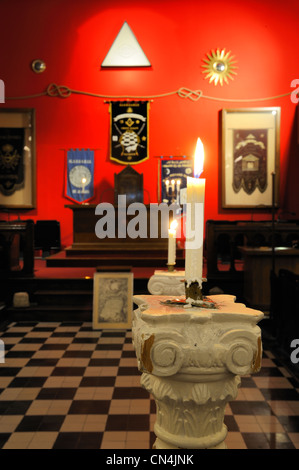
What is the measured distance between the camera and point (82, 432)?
2748 millimetres

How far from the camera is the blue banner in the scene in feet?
30.0

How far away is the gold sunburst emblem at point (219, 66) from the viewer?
352 inches

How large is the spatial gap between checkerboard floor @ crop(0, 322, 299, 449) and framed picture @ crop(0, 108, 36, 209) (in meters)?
4.93

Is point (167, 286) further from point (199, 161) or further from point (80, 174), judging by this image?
point (80, 174)

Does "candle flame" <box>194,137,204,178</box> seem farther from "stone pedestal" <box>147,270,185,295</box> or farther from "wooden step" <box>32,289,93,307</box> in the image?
"wooden step" <box>32,289,93,307</box>

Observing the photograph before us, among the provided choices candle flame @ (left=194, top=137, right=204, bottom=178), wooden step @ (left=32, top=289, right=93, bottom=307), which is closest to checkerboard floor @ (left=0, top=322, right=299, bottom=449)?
wooden step @ (left=32, top=289, right=93, bottom=307)

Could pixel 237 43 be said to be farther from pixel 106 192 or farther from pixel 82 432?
pixel 82 432

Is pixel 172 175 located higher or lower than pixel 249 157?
lower

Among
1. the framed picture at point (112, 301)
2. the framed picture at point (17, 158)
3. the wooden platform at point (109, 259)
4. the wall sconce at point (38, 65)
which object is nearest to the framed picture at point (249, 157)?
the wooden platform at point (109, 259)

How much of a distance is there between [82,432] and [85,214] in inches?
209

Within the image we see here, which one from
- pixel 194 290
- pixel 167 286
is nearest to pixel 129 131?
pixel 167 286

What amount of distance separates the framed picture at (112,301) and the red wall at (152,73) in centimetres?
407

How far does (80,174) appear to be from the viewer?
30.1 ft

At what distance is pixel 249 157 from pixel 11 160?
5084 millimetres
